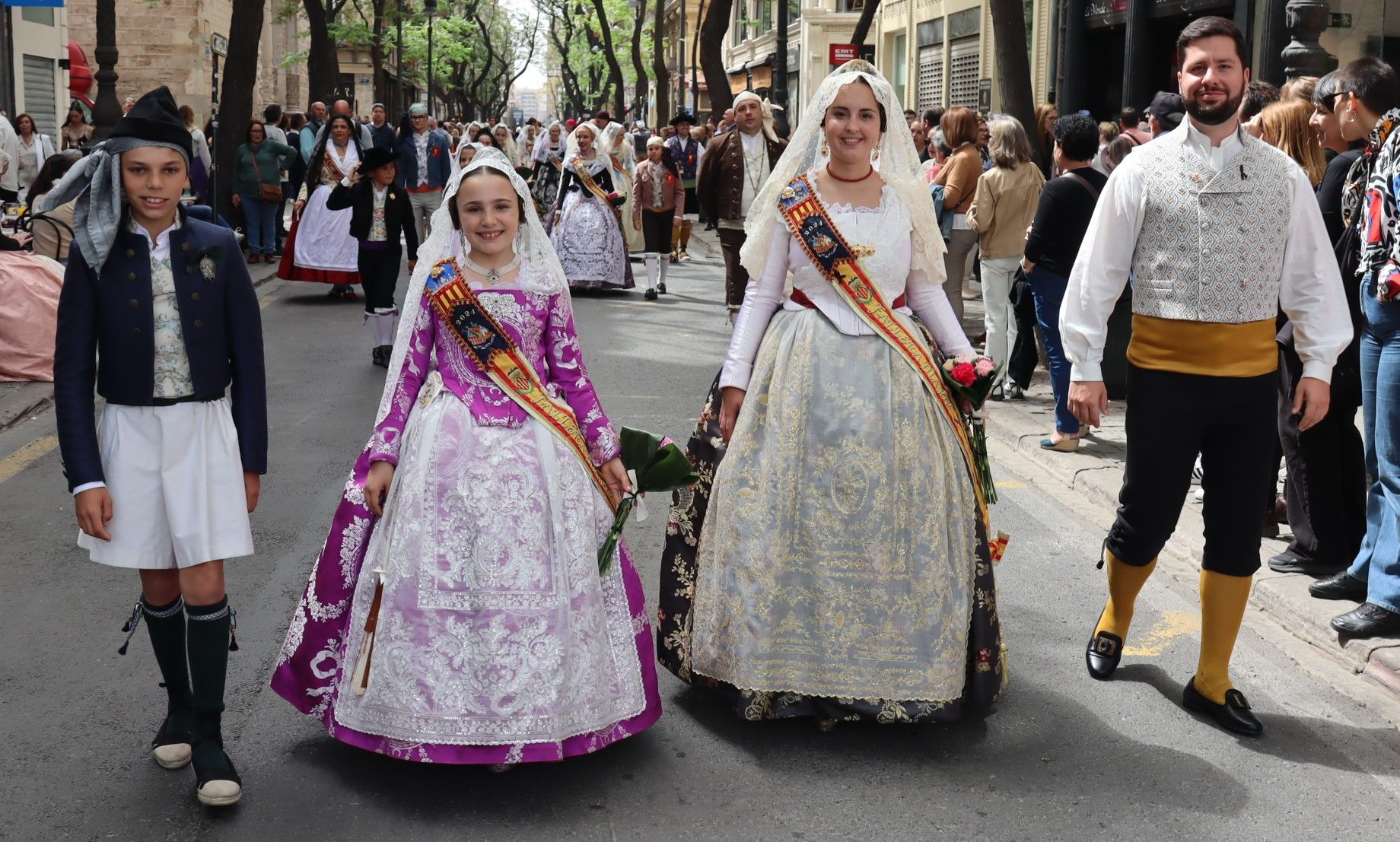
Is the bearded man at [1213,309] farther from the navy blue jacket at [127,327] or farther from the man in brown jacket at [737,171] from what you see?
the man in brown jacket at [737,171]

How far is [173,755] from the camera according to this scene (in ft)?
13.9

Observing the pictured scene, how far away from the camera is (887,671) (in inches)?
175

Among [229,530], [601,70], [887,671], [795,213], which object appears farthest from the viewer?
[601,70]

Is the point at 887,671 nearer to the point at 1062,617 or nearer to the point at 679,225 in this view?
the point at 1062,617

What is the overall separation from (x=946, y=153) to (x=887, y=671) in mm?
9407

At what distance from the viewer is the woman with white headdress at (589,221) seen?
53.1 feet

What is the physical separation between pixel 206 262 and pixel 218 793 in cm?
134

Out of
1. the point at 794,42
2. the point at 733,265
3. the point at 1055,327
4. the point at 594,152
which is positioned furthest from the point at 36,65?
the point at 1055,327

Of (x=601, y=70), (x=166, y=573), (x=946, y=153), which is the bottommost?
(x=166, y=573)

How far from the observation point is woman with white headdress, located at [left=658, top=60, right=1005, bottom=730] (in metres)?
4.44

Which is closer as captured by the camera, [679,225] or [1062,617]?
[1062,617]

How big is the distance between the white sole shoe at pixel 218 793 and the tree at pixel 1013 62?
9.76 metres

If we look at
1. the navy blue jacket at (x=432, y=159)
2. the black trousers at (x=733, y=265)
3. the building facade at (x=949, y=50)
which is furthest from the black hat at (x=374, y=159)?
the building facade at (x=949, y=50)

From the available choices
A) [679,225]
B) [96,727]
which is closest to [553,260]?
[96,727]
